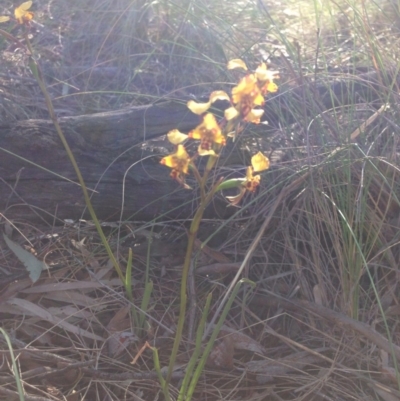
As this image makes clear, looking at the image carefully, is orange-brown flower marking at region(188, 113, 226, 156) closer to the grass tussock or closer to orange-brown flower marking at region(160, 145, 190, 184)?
orange-brown flower marking at region(160, 145, 190, 184)

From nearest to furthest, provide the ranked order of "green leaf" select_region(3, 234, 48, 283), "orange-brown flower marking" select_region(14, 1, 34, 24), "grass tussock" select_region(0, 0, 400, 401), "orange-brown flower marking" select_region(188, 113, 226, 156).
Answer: "orange-brown flower marking" select_region(188, 113, 226, 156)
"orange-brown flower marking" select_region(14, 1, 34, 24)
"grass tussock" select_region(0, 0, 400, 401)
"green leaf" select_region(3, 234, 48, 283)

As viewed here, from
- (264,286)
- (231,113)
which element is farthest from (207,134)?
(264,286)

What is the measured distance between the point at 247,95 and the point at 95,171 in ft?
3.17

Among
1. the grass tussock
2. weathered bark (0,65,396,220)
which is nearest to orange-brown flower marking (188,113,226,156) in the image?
the grass tussock

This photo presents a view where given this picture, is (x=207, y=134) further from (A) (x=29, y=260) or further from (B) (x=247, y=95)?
(A) (x=29, y=260)

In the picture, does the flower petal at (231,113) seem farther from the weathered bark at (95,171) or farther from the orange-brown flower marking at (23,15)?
the weathered bark at (95,171)

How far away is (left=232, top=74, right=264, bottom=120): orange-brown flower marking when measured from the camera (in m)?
0.93

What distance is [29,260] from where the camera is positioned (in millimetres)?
1755

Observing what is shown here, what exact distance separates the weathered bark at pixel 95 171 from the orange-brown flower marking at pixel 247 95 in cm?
84

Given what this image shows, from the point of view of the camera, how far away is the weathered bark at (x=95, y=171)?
1.80 metres

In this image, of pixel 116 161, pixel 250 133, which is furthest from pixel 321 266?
pixel 116 161

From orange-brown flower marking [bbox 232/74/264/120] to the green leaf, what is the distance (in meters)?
0.97

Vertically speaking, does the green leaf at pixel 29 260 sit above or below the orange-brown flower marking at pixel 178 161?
below

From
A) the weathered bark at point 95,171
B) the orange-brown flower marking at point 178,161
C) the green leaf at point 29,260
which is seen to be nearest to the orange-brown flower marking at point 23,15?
the orange-brown flower marking at point 178,161
